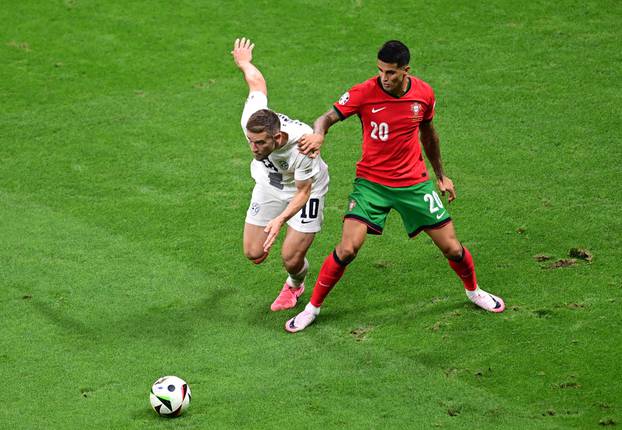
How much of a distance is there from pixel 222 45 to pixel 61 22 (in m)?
2.57

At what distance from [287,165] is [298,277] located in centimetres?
113

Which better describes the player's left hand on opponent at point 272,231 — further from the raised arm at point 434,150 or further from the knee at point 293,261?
the raised arm at point 434,150

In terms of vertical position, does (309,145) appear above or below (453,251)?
above

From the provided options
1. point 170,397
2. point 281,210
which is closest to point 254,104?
point 281,210

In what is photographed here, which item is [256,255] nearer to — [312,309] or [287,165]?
[312,309]

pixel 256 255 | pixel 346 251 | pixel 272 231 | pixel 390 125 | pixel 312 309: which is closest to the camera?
pixel 272 231

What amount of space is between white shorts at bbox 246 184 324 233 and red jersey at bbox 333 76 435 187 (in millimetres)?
546

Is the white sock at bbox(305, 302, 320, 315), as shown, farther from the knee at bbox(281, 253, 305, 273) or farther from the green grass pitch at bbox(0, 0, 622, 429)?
the knee at bbox(281, 253, 305, 273)

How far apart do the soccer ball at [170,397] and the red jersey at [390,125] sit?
8.18 ft

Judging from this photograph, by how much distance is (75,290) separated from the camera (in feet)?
32.6

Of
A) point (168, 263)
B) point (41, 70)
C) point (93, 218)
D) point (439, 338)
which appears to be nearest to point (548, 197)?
point (439, 338)

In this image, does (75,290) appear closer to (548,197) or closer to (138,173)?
(138,173)

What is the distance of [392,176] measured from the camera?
29.3 feet

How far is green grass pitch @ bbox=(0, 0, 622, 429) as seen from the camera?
8.17 metres
